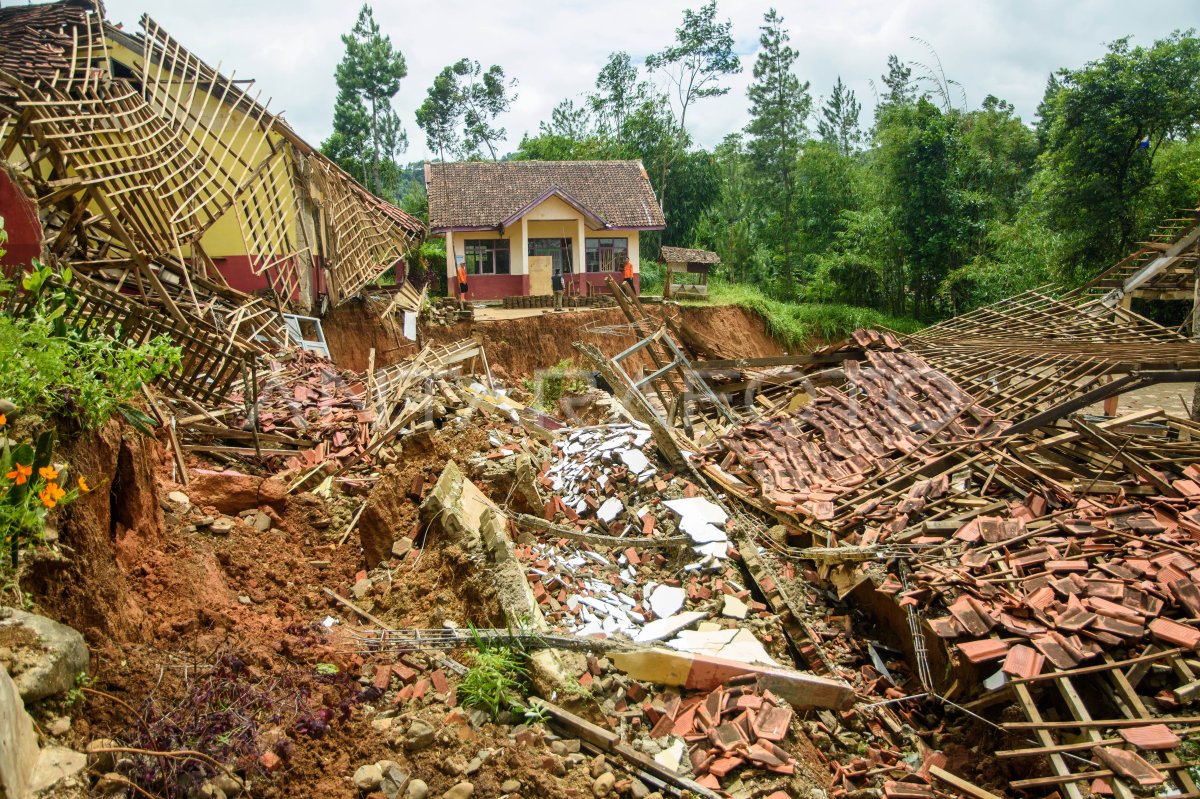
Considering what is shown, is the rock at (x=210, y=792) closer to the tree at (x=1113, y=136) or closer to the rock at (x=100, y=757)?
the rock at (x=100, y=757)

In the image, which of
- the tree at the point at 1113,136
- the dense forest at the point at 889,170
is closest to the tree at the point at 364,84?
the dense forest at the point at 889,170

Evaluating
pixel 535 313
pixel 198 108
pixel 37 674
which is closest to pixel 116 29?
pixel 198 108

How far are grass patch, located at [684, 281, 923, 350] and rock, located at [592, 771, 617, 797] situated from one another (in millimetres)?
23200

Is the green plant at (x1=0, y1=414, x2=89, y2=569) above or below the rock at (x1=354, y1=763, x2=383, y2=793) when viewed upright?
above

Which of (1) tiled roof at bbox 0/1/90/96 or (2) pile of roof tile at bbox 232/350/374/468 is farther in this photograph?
(1) tiled roof at bbox 0/1/90/96

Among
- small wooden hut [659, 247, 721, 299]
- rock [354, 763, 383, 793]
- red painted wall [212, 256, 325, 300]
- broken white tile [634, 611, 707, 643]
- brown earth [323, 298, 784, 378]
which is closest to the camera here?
rock [354, 763, 383, 793]

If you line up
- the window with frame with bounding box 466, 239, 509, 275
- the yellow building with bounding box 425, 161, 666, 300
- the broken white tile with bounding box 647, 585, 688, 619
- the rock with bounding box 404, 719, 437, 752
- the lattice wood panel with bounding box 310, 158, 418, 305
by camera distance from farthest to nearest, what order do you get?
1. the window with frame with bounding box 466, 239, 509, 275
2. the yellow building with bounding box 425, 161, 666, 300
3. the lattice wood panel with bounding box 310, 158, 418, 305
4. the broken white tile with bounding box 647, 585, 688, 619
5. the rock with bounding box 404, 719, 437, 752

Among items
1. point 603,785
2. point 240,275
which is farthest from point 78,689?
point 240,275

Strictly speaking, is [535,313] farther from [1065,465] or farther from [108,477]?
[108,477]

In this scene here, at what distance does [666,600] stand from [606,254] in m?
23.9

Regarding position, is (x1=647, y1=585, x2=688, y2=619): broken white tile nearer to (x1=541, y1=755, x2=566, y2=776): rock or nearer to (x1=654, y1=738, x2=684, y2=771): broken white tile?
(x1=654, y1=738, x2=684, y2=771): broken white tile

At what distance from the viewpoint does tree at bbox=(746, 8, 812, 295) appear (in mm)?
34781

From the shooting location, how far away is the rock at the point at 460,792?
369 cm

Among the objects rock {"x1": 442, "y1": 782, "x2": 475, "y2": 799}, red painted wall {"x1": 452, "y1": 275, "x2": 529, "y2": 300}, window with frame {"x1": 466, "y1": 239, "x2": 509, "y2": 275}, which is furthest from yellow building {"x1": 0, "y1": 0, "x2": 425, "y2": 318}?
window with frame {"x1": 466, "y1": 239, "x2": 509, "y2": 275}
